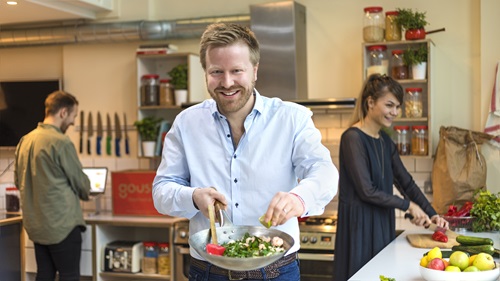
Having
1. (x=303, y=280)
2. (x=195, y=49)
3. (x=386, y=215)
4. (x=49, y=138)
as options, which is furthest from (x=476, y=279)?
(x=195, y=49)

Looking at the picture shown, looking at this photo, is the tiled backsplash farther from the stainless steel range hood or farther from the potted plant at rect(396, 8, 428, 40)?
the potted plant at rect(396, 8, 428, 40)

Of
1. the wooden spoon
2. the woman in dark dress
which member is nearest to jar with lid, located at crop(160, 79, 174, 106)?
the woman in dark dress

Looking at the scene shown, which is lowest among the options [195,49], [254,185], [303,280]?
[303,280]

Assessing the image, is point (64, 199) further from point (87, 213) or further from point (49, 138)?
point (87, 213)

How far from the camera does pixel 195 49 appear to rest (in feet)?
18.5

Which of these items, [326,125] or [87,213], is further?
[87,213]

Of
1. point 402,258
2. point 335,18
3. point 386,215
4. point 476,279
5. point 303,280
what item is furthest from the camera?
point 335,18

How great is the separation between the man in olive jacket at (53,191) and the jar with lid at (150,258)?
0.62 metres

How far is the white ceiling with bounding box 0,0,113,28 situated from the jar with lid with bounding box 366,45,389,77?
2.25 metres

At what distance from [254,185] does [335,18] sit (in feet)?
10.6

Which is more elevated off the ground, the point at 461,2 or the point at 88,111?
the point at 461,2

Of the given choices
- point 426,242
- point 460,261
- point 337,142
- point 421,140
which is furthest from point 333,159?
point 460,261

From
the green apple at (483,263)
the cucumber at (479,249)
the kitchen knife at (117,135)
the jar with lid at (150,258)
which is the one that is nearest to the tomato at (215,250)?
the green apple at (483,263)

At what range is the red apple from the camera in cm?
255
